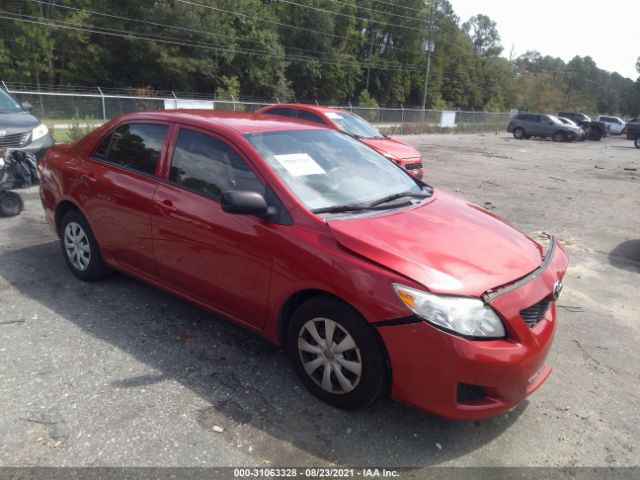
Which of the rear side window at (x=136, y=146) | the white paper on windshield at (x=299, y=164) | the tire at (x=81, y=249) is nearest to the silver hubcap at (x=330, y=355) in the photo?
the white paper on windshield at (x=299, y=164)

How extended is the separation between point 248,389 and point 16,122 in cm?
759

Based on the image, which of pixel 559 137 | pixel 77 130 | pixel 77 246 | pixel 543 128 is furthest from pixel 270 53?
pixel 77 246

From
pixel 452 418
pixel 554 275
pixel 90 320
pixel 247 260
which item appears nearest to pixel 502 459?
pixel 452 418

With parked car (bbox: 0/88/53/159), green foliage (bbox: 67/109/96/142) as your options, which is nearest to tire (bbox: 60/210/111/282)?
parked car (bbox: 0/88/53/159)

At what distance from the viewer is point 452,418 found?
Answer: 104 inches

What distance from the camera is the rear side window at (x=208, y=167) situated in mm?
3357

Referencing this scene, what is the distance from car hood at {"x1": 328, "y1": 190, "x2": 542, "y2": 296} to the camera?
2.68m

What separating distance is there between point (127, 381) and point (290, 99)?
51.1m

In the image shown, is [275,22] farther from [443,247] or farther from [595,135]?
[443,247]

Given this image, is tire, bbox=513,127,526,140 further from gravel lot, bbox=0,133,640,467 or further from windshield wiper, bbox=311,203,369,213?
windshield wiper, bbox=311,203,369,213

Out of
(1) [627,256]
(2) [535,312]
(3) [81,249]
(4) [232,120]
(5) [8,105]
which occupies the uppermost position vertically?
(4) [232,120]

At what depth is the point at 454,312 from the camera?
2551mm

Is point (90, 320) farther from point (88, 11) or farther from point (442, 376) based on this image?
point (88, 11)

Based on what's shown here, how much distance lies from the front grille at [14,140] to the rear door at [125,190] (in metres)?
4.78
